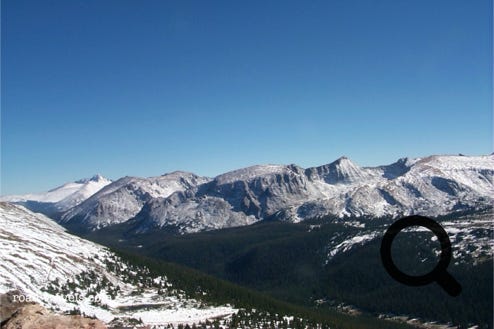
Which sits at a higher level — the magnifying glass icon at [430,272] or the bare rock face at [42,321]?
the magnifying glass icon at [430,272]

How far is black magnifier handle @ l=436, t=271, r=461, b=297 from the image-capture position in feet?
33.6

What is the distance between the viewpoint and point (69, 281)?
643ft

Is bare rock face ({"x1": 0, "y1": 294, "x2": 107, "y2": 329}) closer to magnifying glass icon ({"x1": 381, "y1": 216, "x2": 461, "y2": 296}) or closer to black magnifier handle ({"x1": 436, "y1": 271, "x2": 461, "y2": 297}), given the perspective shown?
magnifying glass icon ({"x1": 381, "y1": 216, "x2": 461, "y2": 296})

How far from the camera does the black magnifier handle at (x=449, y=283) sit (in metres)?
10.3

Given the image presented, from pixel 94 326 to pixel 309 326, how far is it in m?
168

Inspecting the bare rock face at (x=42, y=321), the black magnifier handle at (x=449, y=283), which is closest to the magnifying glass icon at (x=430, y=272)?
the black magnifier handle at (x=449, y=283)

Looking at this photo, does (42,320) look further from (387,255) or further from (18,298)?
(18,298)

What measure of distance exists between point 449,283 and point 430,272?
59 cm

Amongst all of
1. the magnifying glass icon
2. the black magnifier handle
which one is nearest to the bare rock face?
the magnifying glass icon

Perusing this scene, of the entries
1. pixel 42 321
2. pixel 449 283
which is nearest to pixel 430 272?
pixel 449 283

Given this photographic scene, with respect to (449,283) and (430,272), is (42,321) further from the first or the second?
(449,283)

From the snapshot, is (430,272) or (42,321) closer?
(430,272)

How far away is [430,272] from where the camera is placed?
36.3 ft

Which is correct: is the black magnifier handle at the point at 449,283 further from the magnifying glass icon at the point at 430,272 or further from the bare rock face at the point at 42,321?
the bare rock face at the point at 42,321
